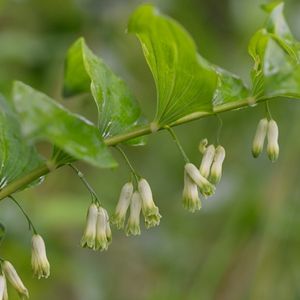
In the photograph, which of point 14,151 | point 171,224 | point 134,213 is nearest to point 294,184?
point 171,224

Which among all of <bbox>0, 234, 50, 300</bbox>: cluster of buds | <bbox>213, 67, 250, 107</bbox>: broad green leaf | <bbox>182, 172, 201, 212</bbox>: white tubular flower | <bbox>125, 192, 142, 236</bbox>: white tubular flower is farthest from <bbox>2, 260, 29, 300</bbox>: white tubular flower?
<bbox>213, 67, 250, 107</bbox>: broad green leaf

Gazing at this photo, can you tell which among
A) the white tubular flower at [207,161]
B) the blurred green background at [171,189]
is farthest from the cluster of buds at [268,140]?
the blurred green background at [171,189]

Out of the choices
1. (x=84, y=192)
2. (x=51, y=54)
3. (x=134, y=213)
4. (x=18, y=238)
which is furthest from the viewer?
(x=84, y=192)

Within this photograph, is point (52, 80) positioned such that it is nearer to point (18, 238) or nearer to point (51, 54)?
point (51, 54)

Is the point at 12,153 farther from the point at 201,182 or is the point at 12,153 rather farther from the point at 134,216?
the point at 201,182

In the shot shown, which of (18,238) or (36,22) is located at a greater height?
(36,22)

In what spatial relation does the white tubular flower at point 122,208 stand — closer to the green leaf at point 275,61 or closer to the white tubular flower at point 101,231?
the white tubular flower at point 101,231

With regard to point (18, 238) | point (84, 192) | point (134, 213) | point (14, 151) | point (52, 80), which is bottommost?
point (84, 192)
